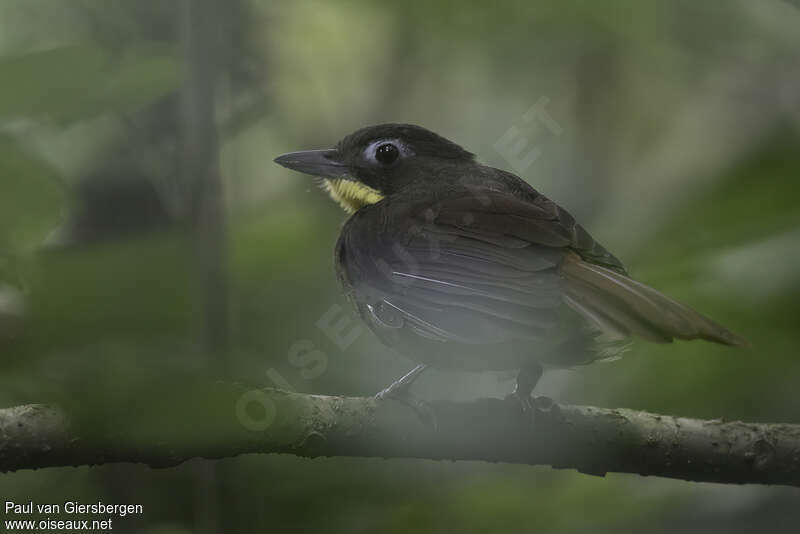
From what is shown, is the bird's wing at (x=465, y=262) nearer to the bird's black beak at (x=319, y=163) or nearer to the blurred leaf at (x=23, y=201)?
the bird's black beak at (x=319, y=163)

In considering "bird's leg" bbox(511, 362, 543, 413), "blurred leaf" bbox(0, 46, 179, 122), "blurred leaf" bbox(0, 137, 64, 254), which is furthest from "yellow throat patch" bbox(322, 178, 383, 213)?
"blurred leaf" bbox(0, 137, 64, 254)

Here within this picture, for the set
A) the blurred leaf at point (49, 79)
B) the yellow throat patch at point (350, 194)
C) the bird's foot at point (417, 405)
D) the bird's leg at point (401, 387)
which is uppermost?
the yellow throat patch at point (350, 194)

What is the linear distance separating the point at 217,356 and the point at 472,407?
94cm

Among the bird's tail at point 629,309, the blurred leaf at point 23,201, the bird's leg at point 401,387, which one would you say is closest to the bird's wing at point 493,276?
the bird's tail at point 629,309

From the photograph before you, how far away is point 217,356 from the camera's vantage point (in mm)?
1417

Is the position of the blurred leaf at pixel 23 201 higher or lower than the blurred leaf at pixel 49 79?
lower

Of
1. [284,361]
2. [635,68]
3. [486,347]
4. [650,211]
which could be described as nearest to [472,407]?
[486,347]

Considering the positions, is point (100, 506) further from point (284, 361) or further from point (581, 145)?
point (581, 145)

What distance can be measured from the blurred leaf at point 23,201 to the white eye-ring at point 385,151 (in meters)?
1.50

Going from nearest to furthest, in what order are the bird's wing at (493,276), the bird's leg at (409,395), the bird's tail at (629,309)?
1. the bird's tail at (629,309)
2. the bird's wing at (493,276)
3. the bird's leg at (409,395)

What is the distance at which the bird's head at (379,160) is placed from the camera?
2.99 meters

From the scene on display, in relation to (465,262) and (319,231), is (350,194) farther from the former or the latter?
(465,262)

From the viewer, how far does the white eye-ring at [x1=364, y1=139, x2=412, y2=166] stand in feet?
9.89

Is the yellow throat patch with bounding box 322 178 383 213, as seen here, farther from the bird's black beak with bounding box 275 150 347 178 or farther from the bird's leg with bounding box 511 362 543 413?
the bird's leg with bounding box 511 362 543 413
